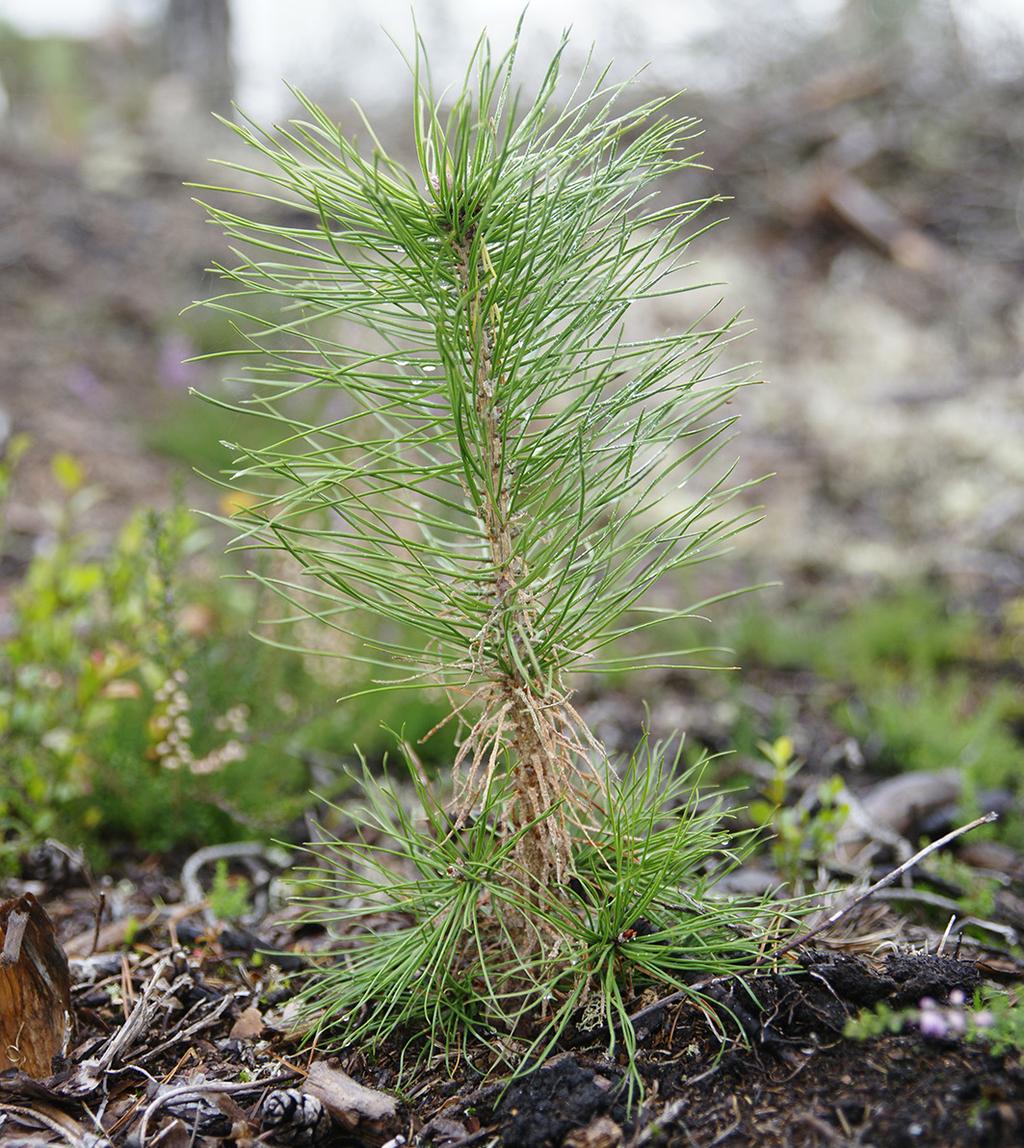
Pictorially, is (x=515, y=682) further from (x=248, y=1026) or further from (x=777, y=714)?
(x=777, y=714)

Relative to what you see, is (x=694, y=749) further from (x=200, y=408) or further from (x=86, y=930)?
(x=200, y=408)

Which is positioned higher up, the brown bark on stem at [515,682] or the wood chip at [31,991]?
the brown bark on stem at [515,682]

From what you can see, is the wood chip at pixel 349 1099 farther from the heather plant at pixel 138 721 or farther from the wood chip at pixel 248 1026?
the heather plant at pixel 138 721

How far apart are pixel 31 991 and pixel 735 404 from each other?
19.7ft

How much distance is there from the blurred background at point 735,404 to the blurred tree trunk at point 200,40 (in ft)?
0.12

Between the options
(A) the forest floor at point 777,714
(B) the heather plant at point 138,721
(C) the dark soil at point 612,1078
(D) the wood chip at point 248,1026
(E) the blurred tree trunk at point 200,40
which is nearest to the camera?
(C) the dark soil at point 612,1078

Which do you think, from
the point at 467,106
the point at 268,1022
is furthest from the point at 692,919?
the point at 467,106

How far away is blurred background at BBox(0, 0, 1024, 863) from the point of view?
2.68 metres

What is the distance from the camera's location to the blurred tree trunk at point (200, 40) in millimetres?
10031

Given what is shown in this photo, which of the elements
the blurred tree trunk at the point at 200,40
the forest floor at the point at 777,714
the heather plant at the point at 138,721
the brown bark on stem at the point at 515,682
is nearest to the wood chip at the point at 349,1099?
the forest floor at the point at 777,714

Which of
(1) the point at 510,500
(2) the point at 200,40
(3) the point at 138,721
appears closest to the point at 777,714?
(3) the point at 138,721

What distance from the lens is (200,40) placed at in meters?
10.1

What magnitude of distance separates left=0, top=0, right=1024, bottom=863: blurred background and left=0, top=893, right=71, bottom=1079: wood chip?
0.75 metres

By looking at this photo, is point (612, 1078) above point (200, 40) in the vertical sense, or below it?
below
